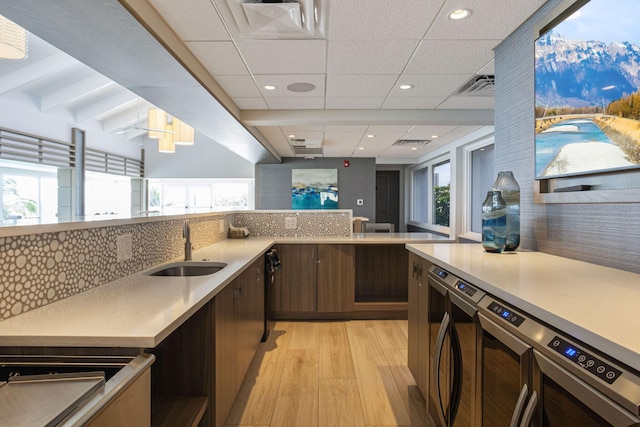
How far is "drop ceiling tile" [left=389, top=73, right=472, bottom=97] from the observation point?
297cm

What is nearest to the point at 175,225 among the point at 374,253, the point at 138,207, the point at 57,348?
the point at 57,348

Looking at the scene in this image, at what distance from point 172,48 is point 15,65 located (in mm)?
4724

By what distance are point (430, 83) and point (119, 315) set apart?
9.79 ft

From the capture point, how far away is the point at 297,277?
3.68m

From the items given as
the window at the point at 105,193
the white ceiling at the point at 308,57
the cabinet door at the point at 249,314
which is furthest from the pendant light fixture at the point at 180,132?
the cabinet door at the point at 249,314

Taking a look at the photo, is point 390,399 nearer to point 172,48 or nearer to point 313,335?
point 313,335

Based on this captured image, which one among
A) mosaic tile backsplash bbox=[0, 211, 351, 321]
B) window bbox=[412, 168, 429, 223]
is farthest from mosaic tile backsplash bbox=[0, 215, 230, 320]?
window bbox=[412, 168, 429, 223]

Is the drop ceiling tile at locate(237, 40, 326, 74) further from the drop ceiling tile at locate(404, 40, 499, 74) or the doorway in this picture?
the doorway

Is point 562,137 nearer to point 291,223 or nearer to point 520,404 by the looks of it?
point 520,404

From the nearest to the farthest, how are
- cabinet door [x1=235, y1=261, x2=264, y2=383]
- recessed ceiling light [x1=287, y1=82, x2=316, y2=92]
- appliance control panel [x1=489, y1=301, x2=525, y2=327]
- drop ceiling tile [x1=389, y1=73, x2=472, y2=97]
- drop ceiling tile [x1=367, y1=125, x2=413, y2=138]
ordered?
appliance control panel [x1=489, y1=301, x2=525, y2=327] < cabinet door [x1=235, y1=261, x2=264, y2=383] < drop ceiling tile [x1=389, y1=73, x2=472, y2=97] < recessed ceiling light [x1=287, y1=82, x2=316, y2=92] < drop ceiling tile [x1=367, y1=125, x2=413, y2=138]

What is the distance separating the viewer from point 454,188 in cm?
589

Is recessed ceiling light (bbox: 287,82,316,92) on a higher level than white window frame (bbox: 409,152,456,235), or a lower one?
higher

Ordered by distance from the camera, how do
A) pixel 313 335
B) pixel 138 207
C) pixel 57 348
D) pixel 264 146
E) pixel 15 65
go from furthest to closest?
1. pixel 138 207
2. pixel 264 146
3. pixel 15 65
4. pixel 313 335
5. pixel 57 348

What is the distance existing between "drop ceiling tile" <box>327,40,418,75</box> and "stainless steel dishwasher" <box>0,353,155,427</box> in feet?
7.19
